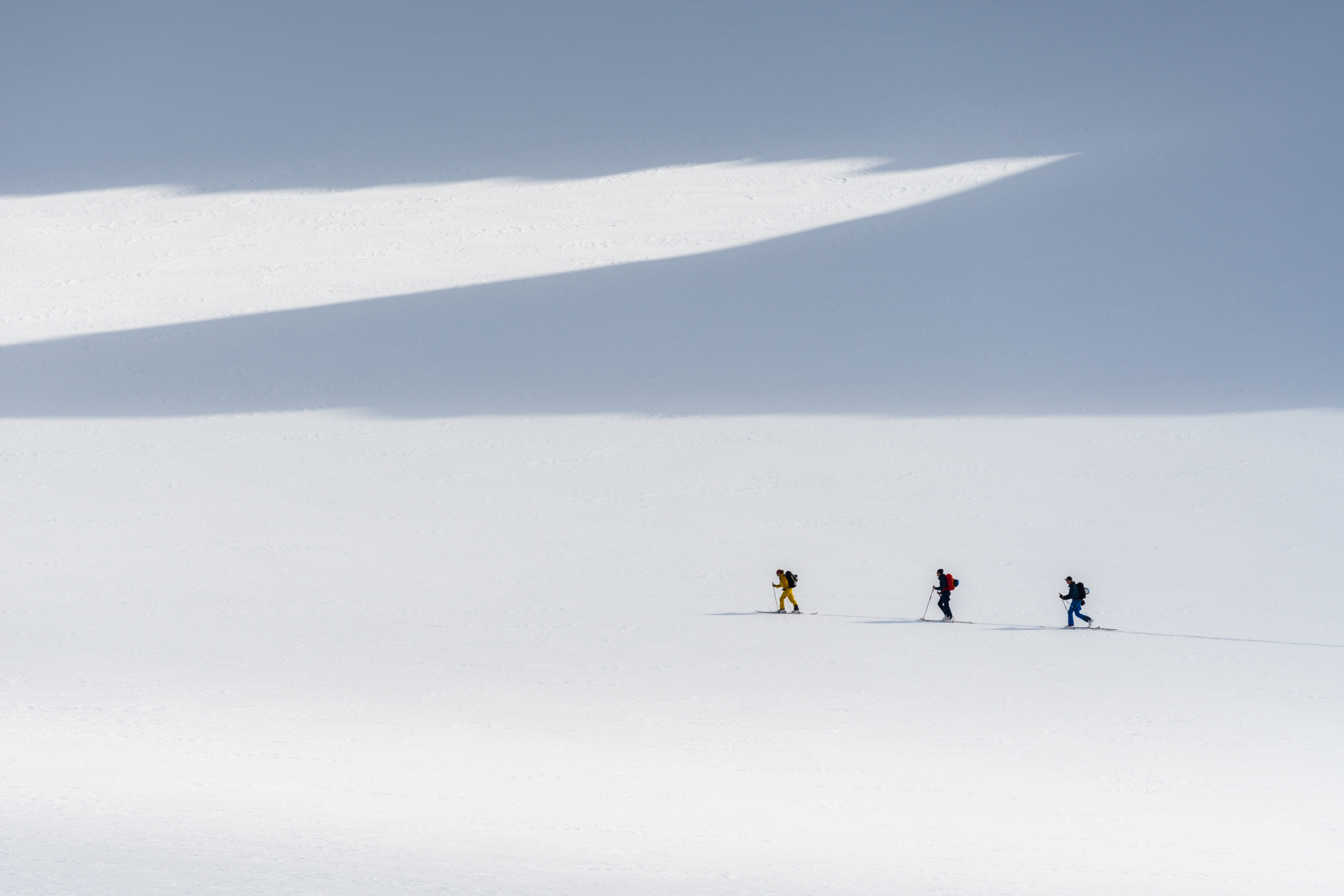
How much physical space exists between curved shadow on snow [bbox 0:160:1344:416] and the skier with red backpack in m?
A: 5.48

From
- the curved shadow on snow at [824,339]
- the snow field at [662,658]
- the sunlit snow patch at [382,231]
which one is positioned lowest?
the snow field at [662,658]

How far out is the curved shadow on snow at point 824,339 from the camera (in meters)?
14.8

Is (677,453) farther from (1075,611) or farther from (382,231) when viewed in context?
(382,231)

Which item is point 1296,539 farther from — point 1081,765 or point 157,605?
point 157,605

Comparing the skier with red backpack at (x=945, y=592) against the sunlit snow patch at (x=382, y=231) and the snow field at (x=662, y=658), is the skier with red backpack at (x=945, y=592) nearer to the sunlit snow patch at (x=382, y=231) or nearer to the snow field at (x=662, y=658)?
the snow field at (x=662, y=658)

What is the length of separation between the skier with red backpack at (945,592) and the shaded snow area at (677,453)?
317mm

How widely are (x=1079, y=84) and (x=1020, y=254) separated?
354 inches

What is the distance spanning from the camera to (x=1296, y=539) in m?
10.6

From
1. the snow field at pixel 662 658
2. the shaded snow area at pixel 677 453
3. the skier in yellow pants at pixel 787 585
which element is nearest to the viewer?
the snow field at pixel 662 658

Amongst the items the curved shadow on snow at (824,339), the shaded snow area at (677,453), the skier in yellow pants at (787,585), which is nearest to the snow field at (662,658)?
the shaded snow area at (677,453)

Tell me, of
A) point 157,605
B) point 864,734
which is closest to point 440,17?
point 157,605

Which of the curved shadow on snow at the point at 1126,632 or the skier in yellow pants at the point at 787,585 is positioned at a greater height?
the skier in yellow pants at the point at 787,585

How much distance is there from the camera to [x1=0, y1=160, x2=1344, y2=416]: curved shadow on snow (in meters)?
14.8

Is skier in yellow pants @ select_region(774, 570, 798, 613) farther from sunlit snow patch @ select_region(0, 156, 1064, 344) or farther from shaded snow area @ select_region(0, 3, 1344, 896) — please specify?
sunlit snow patch @ select_region(0, 156, 1064, 344)
